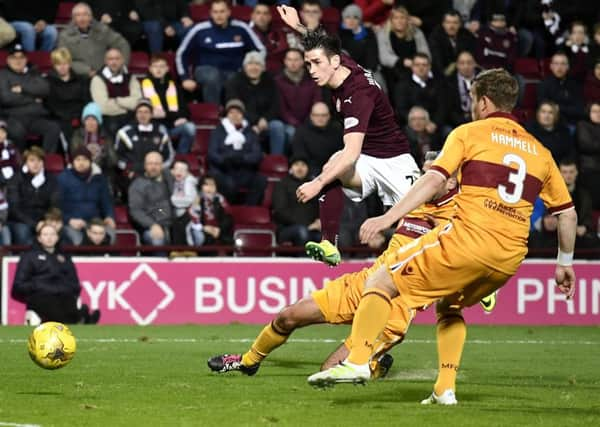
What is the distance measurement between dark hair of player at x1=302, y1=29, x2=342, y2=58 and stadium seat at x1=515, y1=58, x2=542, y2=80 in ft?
44.7

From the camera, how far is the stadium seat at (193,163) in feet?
65.7

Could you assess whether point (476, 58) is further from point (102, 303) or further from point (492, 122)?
point (492, 122)

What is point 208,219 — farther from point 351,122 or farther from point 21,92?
point 351,122

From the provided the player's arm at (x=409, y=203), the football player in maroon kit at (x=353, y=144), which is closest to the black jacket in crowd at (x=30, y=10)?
the football player in maroon kit at (x=353, y=144)

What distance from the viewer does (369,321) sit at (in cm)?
806

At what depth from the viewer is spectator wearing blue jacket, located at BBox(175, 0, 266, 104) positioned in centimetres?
2084

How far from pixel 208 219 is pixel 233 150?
120cm

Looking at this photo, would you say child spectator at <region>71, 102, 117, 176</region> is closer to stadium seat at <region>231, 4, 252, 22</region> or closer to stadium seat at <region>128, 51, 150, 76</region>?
stadium seat at <region>128, 51, 150, 76</region>

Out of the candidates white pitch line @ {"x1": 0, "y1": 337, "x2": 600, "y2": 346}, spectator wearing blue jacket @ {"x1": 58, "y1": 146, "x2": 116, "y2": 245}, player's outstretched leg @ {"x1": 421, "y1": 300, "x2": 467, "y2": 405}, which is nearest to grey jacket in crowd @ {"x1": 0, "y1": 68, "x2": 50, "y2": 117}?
spectator wearing blue jacket @ {"x1": 58, "y1": 146, "x2": 116, "y2": 245}

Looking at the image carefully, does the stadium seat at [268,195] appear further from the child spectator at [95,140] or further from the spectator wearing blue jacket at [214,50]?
the child spectator at [95,140]

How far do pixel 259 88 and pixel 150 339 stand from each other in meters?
6.44

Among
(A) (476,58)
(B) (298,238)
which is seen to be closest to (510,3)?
(A) (476,58)

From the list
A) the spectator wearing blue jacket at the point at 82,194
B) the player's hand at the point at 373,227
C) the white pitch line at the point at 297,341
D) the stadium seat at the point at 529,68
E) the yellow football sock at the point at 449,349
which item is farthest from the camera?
the stadium seat at the point at 529,68

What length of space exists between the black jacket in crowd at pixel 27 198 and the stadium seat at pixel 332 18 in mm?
6296
